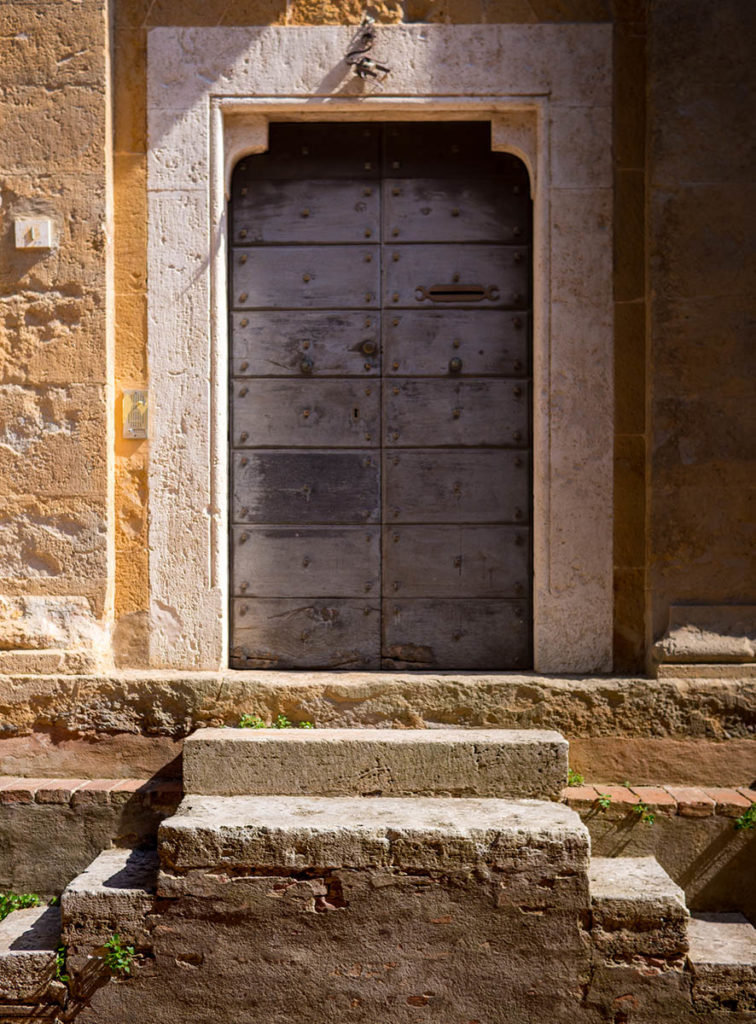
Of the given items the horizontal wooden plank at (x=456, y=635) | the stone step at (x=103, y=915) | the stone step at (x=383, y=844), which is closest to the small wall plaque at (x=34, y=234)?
the horizontal wooden plank at (x=456, y=635)

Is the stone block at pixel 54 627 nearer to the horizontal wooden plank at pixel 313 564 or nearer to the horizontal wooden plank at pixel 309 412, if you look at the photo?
the horizontal wooden plank at pixel 313 564

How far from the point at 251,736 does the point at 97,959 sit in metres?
0.88

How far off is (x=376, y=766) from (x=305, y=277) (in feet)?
→ 6.71

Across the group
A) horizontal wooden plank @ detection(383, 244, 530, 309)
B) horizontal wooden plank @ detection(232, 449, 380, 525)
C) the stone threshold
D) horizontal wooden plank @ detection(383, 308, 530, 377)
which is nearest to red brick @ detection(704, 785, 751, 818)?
the stone threshold

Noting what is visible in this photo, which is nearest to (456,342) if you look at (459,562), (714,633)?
(459,562)

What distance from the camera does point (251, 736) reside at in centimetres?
357

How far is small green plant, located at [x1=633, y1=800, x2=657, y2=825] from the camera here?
3.61 m

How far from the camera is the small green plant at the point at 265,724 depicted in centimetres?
385

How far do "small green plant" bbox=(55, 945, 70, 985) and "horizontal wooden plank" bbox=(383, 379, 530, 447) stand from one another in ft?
7.45

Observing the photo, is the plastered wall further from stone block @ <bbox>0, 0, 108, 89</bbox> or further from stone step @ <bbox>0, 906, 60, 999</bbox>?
stone step @ <bbox>0, 906, 60, 999</bbox>

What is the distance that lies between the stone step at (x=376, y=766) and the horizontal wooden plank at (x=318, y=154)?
2.34m

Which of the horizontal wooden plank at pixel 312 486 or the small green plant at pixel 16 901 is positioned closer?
the small green plant at pixel 16 901

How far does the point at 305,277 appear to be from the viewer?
4.13 metres

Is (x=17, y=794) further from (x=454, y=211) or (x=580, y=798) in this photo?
(x=454, y=211)
